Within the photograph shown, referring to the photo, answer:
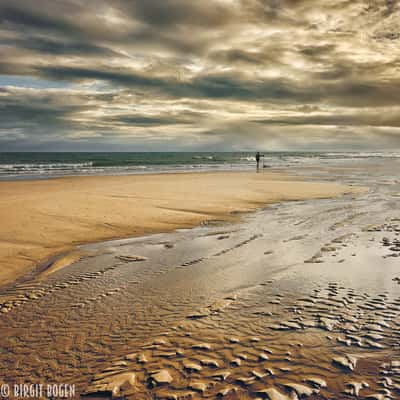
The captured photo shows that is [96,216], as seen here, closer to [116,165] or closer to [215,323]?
[215,323]

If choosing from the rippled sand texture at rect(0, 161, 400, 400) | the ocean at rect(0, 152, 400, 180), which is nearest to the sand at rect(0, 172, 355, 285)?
the rippled sand texture at rect(0, 161, 400, 400)

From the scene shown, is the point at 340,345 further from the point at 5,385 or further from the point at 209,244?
the point at 209,244

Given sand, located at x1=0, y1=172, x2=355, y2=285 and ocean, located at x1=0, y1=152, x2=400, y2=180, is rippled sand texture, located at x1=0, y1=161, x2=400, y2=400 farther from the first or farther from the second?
ocean, located at x1=0, y1=152, x2=400, y2=180

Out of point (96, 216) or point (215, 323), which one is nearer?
point (215, 323)

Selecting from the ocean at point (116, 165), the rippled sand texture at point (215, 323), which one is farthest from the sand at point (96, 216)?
the ocean at point (116, 165)

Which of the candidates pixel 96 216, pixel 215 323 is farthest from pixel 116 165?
pixel 215 323

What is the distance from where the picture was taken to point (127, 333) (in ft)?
13.4

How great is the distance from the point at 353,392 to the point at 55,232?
8136mm

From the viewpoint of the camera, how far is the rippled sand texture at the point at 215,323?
3207 mm

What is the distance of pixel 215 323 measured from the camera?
4.28 meters

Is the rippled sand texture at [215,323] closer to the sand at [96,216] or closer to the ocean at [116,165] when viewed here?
the sand at [96,216]

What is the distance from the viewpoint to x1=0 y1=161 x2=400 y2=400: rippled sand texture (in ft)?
10.5

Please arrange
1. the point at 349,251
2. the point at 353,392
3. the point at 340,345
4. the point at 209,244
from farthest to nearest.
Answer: the point at 209,244
the point at 349,251
the point at 340,345
the point at 353,392

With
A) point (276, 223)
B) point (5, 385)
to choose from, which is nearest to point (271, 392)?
point (5, 385)
